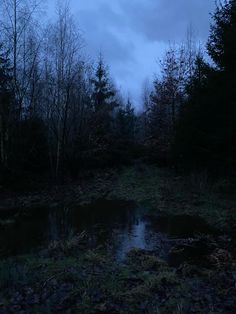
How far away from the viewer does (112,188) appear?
24.0m

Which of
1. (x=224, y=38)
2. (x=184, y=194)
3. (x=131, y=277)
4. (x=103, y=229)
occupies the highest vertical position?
(x=224, y=38)

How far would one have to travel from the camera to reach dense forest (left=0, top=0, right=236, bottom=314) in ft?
25.3

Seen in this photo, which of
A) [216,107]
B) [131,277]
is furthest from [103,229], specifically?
[216,107]

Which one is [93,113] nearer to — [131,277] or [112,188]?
[112,188]

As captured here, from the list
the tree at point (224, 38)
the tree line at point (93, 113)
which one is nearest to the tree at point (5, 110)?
the tree line at point (93, 113)

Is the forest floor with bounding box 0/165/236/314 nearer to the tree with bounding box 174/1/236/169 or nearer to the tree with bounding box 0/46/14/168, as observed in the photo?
the tree with bounding box 174/1/236/169

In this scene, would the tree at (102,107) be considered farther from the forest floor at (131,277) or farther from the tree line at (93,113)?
the forest floor at (131,277)

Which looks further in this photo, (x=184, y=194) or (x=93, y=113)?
(x=93, y=113)

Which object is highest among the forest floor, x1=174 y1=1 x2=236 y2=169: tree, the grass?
x1=174 y1=1 x2=236 y2=169: tree

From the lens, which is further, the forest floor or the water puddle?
the water puddle

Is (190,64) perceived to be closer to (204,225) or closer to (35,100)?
(35,100)

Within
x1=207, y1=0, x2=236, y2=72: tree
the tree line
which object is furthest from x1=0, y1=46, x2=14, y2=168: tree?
x1=207, y1=0, x2=236, y2=72: tree

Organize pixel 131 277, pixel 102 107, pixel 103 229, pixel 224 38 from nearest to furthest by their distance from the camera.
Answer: pixel 131 277, pixel 103 229, pixel 224 38, pixel 102 107

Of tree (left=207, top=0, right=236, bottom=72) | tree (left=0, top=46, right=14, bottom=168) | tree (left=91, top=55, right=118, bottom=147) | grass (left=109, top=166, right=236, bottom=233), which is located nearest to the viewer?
grass (left=109, top=166, right=236, bottom=233)
